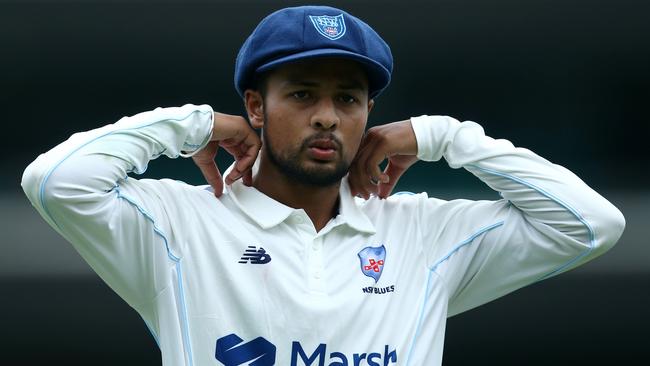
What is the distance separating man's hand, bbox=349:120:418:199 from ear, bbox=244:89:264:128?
0.23m

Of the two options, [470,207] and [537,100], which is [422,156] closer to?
[470,207]

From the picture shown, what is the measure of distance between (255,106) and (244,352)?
21.9 inches

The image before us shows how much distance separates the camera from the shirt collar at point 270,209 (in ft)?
7.82

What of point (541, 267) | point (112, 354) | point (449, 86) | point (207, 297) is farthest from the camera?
point (449, 86)

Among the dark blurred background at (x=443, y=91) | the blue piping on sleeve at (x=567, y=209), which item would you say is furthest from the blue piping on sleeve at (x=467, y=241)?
the dark blurred background at (x=443, y=91)

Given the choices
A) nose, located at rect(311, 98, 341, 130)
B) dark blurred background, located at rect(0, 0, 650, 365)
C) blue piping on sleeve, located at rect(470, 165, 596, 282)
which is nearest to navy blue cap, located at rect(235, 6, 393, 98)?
nose, located at rect(311, 98, 341, 130)

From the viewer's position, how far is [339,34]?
2.34m

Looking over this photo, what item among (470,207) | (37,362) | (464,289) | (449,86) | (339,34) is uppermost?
(449,86)

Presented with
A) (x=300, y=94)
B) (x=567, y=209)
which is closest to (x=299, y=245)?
(x=300, y=94)

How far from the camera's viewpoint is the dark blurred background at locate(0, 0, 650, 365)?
4.37 meters

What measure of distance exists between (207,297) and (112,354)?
214 cm

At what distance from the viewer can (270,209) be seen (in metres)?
2.40

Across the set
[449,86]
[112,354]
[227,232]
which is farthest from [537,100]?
[227,232]

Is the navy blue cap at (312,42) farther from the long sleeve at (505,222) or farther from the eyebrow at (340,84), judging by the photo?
the long sleeve at (505,222)
